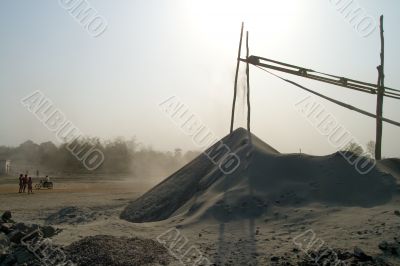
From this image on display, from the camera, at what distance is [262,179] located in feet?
35.6

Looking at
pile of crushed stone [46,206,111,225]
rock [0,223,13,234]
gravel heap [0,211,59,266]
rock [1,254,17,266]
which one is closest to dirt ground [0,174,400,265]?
gravel heap [0,211,59,266]

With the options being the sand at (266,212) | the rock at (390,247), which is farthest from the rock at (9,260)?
the rock at (390,247)

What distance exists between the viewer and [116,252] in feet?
24.4

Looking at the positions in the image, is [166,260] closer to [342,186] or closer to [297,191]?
[297,191]

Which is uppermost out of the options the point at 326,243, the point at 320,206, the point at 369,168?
the point at 369,168

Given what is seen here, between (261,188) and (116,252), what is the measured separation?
428 centimetres

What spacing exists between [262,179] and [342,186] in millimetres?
1957

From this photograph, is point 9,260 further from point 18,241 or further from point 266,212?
point 266,212

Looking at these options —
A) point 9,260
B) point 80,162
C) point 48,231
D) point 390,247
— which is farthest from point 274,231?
point 80,162

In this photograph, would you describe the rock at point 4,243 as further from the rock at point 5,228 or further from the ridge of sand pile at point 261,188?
the ridge of sand pile at point 261,188

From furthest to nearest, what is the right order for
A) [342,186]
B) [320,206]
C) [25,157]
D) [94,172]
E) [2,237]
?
[25,157] < [94,172] < [342,186] < [320,206] < [2,237]

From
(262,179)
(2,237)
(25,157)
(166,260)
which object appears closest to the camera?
(166,260)

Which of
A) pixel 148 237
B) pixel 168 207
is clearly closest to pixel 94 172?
pixel 168 207

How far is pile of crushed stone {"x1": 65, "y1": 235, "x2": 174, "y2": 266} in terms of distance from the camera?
715 centimetres
